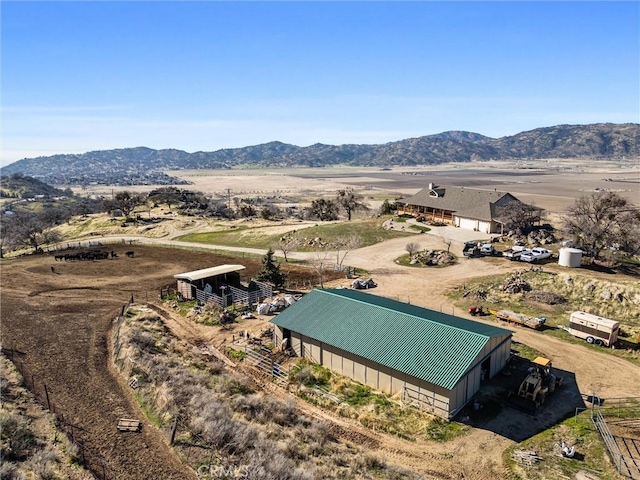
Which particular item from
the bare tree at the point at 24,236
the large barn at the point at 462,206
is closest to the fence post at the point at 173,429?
the large barn at the point at 462,206

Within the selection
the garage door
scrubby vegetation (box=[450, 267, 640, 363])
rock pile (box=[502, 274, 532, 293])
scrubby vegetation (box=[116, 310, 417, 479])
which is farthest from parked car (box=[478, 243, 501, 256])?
scrubby vegetation (box=[116, 310, 417, 479])

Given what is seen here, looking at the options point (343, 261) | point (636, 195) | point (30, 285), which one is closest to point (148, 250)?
point (30, 285)

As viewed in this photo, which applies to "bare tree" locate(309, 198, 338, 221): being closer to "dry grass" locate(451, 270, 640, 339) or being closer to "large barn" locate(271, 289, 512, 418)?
"dry grass" locate(451, 270, 640, 339)

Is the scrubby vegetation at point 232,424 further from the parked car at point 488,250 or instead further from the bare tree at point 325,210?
the bare tree at point 325,210

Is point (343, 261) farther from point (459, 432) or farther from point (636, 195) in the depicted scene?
point (636, 195)

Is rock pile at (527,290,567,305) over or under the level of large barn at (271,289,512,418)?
under
